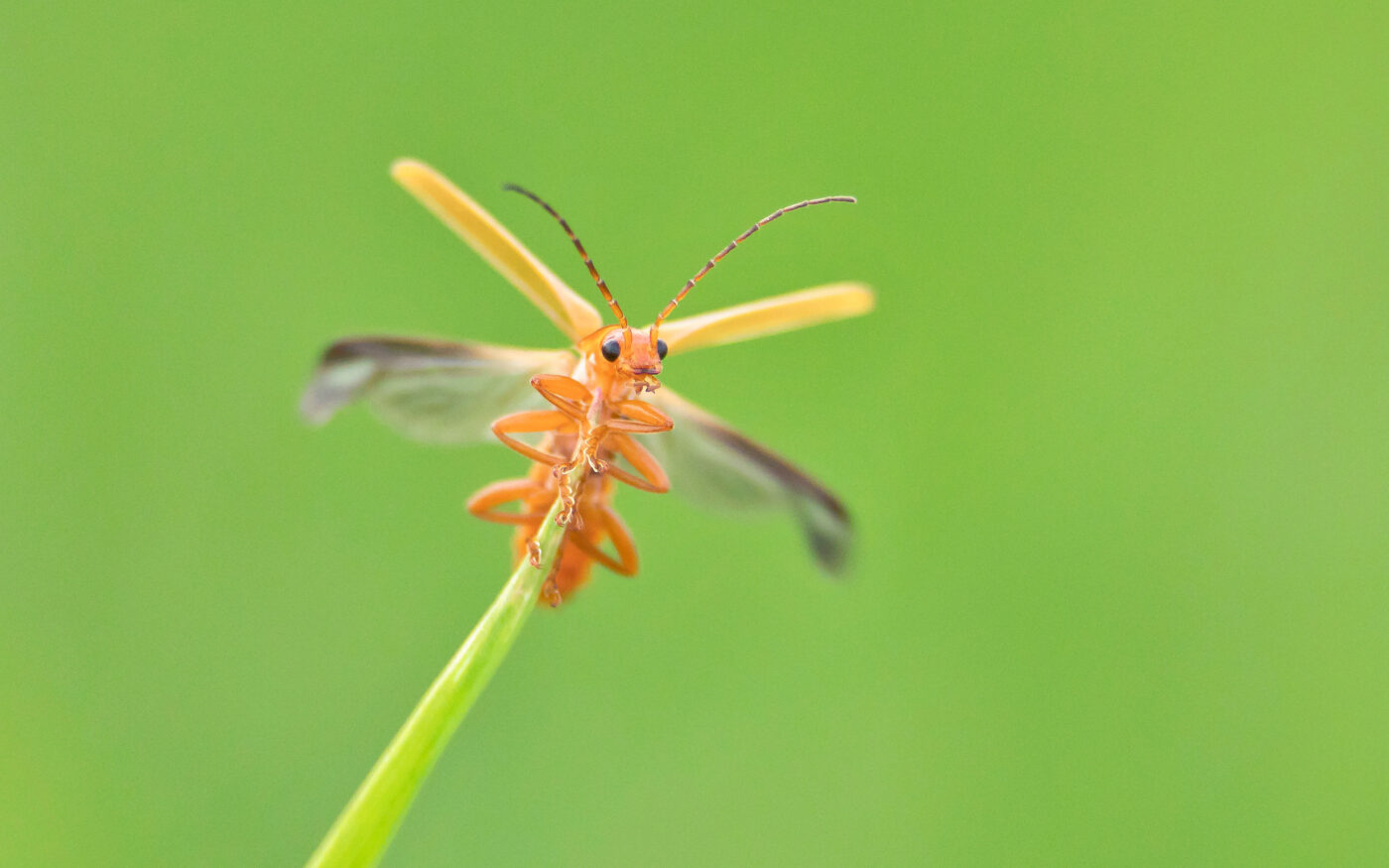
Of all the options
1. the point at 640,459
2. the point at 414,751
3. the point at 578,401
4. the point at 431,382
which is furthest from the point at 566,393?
the point at 414,751

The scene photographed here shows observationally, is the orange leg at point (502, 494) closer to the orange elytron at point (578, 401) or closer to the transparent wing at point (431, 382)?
the orange elytron at point (578, 401)

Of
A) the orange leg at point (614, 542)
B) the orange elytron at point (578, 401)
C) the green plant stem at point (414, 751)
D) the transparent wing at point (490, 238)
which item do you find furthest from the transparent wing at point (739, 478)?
the green plant stem at point (414, 751)

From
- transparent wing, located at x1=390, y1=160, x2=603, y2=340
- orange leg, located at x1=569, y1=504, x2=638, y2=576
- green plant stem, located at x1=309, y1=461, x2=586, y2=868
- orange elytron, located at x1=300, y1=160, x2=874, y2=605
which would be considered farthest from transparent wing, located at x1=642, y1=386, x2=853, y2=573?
green plant stem, located at x1=309, y1=461, x2=586, y2=868

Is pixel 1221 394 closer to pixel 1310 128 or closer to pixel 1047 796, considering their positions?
pixel 1310 128

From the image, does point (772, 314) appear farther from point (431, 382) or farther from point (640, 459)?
point (431, 382)

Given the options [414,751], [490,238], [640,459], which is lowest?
[414,751]

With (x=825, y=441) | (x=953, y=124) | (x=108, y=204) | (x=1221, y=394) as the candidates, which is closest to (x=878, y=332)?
(x=825, y=441)
